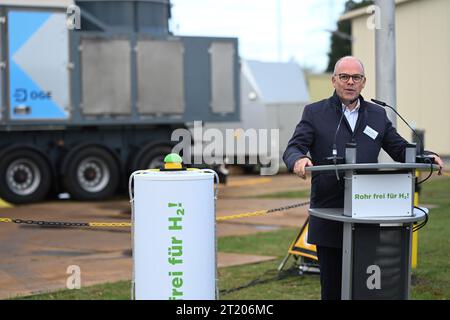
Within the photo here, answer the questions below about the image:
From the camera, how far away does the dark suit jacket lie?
4684 mm

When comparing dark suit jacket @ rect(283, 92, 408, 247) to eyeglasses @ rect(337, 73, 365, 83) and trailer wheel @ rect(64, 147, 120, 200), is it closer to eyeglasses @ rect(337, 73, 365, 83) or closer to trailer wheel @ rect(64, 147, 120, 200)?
eyeglasses @ rect(337, 73, 365, 83)

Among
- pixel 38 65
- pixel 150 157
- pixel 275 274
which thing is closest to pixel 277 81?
pixel 150 157

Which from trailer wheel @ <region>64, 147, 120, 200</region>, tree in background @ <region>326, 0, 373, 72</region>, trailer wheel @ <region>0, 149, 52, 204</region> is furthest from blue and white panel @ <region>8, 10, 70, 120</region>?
tree in background @ <region>326, 0, 373, 72</region>

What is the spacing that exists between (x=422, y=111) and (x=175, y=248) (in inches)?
938

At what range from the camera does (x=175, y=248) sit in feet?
15.6

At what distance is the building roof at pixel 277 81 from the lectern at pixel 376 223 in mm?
17985

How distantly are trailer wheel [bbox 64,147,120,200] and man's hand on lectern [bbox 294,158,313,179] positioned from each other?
41.2 ft

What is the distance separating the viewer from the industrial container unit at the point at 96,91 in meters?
15.9

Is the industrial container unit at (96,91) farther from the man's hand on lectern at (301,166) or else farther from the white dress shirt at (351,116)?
the man's hand on lectern at (301,166)

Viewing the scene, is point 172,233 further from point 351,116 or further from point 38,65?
point 38,65

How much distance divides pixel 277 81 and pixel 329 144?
18.8m

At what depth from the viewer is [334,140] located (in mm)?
4723

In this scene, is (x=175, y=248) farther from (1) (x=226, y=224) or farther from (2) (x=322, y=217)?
(1) (x=226, y=224)
